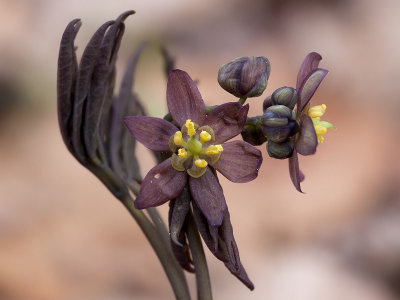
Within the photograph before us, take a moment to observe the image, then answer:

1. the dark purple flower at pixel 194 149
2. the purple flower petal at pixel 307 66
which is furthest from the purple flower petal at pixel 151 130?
the purple flower petal at pixel 307 66

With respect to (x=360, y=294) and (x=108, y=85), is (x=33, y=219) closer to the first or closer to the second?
(x=360, y=294)

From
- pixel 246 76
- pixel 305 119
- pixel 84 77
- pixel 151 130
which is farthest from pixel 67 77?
pixel 305 119

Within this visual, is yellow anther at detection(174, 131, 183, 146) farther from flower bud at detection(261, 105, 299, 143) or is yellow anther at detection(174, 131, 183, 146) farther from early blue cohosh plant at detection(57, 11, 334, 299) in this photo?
flower bud at detection(261, 105, 299, 143)

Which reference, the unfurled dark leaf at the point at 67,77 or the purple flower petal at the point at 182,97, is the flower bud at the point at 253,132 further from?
the unfurled dark leaf at the point at 67,77

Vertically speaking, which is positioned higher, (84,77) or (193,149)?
(84,77)

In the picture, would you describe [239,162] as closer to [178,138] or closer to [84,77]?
[178,138]

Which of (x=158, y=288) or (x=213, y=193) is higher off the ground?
(x=213, y=193)

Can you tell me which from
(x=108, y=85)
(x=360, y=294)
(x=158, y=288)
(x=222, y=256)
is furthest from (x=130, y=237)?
(x=222, y=256)

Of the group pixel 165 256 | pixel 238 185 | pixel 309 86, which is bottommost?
pixel 238 185
